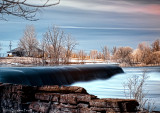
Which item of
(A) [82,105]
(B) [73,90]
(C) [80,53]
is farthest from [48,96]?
(C) [80,53]

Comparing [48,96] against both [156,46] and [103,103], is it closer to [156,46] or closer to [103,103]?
[103,103]

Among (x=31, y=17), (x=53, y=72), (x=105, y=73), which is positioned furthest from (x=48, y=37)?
(x=31, y=17)

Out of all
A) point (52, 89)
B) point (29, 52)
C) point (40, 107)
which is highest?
point (29, 52)

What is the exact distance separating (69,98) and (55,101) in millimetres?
238

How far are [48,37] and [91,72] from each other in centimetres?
1320

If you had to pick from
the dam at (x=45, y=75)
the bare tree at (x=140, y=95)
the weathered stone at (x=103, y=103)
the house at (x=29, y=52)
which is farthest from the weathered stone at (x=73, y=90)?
the house at (x=29, y=52)

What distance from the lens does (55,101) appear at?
3352mm

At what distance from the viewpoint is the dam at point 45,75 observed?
8547 millimetres

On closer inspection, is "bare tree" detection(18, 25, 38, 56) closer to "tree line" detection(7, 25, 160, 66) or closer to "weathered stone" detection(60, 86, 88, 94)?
"tree line" detection(7, 25, 160, 66)

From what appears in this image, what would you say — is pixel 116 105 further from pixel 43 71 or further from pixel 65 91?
pixel 43 71

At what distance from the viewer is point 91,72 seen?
13.8 metres

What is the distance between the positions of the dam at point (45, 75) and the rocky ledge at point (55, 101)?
411 cm

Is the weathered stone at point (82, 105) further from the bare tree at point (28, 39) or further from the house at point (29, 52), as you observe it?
the bare tree at point (28, 39)

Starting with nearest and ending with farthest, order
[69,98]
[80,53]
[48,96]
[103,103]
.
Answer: [103,103]
[69,98]
[48,96]
[80,53]
